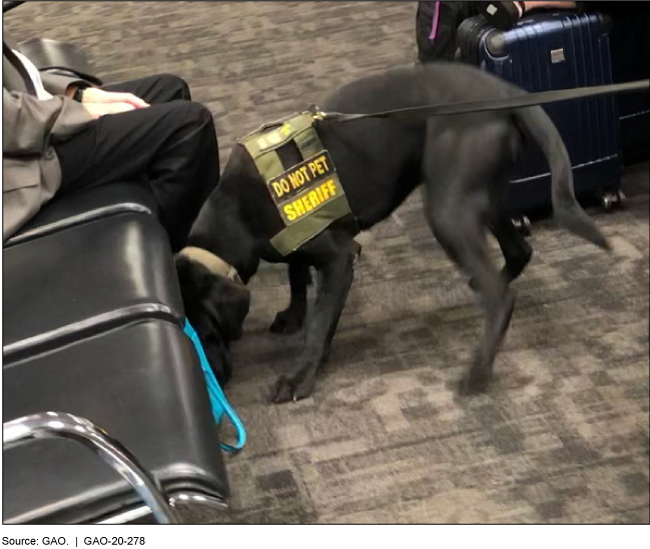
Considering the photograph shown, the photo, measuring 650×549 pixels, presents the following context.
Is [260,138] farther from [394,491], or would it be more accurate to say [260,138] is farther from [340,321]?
[394,491]

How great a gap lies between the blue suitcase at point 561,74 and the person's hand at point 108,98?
81cm

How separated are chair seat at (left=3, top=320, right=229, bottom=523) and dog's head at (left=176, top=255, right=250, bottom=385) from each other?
1.16 feet

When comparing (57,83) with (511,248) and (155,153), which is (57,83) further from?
(511,248)

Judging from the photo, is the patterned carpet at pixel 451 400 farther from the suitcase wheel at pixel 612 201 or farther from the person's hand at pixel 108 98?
the person's hand at pixel 108 98

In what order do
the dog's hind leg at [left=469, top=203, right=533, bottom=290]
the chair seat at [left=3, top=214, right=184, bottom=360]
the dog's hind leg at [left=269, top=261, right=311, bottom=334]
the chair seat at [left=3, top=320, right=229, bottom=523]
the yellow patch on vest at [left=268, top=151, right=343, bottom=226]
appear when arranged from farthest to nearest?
1. the dog's hind leg at [left=269, top=261, right=311, bottom=334]
2. the dog's hind leg at [left=469, top=203, right=533, bottom=290]
3. the yellow patch on vest at [left=268, top=151, right=343, bottom=226]
4. the chair seat at [left=3, top=214, right=184, bottom=360]
5. the chair seat at [left=3, top=320, right=229, bottom=523]

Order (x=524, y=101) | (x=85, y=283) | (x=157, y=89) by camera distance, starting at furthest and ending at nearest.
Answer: (x=157, y=89), (x=85, y=283), (x=524, y=101)

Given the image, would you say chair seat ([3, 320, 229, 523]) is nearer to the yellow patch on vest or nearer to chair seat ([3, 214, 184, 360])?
chair seat ([3, 214, 184, 360])

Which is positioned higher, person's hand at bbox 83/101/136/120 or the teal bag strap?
person's hand at bbox 83/101/136/120

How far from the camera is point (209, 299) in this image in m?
1.64

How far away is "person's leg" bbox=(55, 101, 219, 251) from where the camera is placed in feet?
5.52

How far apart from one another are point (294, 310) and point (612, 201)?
90cm

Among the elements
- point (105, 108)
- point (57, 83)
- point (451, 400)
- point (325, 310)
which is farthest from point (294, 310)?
point (57, 83)

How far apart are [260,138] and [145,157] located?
0.25 meters

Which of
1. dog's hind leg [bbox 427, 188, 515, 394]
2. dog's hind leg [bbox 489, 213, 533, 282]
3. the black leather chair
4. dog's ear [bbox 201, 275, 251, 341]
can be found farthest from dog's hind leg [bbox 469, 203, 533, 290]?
the black leather chair
